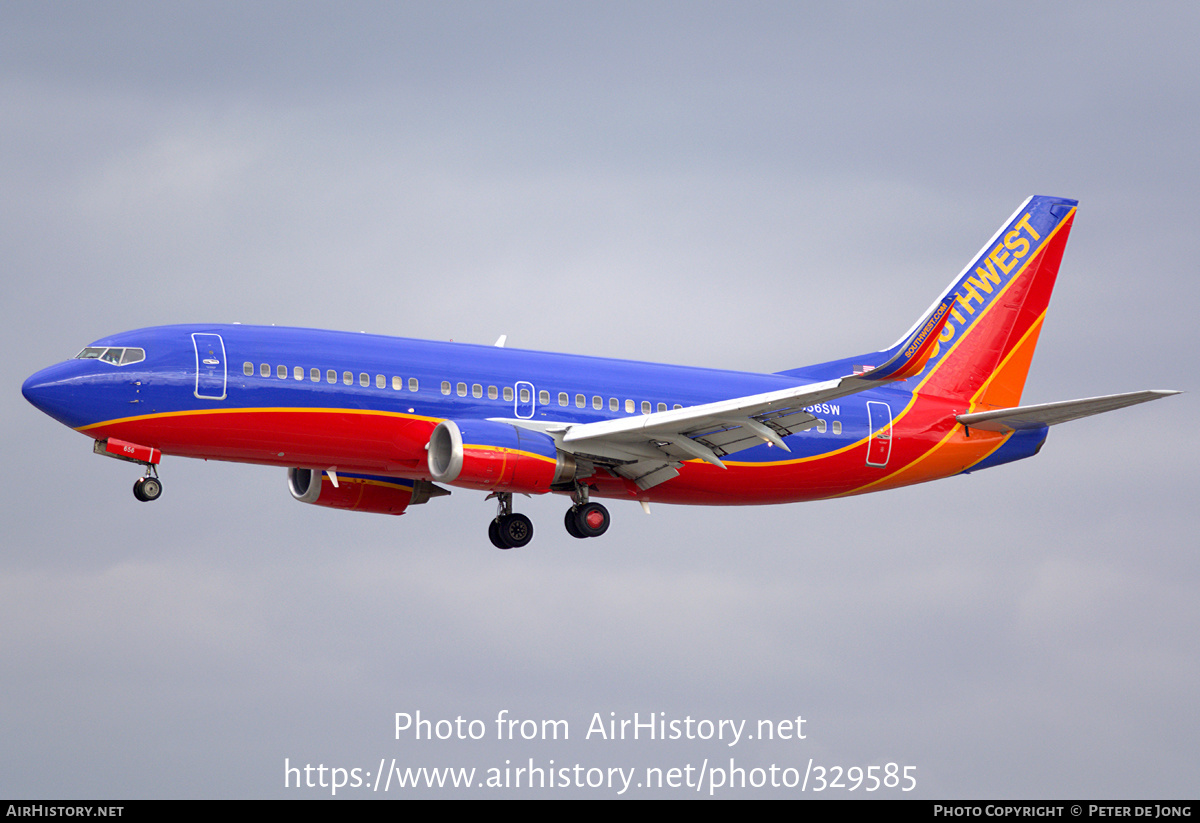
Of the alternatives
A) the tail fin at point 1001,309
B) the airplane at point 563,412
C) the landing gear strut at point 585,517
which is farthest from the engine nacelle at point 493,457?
the tail fin at point 1001,309

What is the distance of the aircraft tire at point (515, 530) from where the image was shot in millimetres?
46781

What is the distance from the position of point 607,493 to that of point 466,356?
6.35 meters

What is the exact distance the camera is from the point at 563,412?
44594 millimetres

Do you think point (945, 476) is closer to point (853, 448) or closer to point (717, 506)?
point (853, 448)

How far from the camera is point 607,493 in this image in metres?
47.1

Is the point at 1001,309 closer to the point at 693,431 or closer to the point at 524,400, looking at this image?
the point at 693,431

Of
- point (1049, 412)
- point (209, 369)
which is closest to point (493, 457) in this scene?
point (209, 369)

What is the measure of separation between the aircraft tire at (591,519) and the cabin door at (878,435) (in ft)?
30.1

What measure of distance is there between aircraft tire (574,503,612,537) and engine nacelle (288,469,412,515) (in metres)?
6.43

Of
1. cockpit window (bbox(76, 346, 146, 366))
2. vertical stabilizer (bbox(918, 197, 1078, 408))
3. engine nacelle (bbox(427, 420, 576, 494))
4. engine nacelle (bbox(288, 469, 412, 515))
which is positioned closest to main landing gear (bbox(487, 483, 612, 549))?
engine nacelle (bbox(427, 420, 576, 494))

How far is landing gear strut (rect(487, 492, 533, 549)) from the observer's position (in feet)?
154

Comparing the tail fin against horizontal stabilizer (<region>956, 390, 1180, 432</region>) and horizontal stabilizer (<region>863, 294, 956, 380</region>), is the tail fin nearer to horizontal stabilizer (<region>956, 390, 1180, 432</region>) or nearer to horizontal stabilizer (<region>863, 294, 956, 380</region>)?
horizontal stabilizer (<region>956, 390, 1180, 432</region>)

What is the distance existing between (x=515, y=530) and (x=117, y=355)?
41.6 feet

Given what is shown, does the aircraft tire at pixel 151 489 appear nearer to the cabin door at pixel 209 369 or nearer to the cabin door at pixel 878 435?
the cabin door at pixel 209 369
